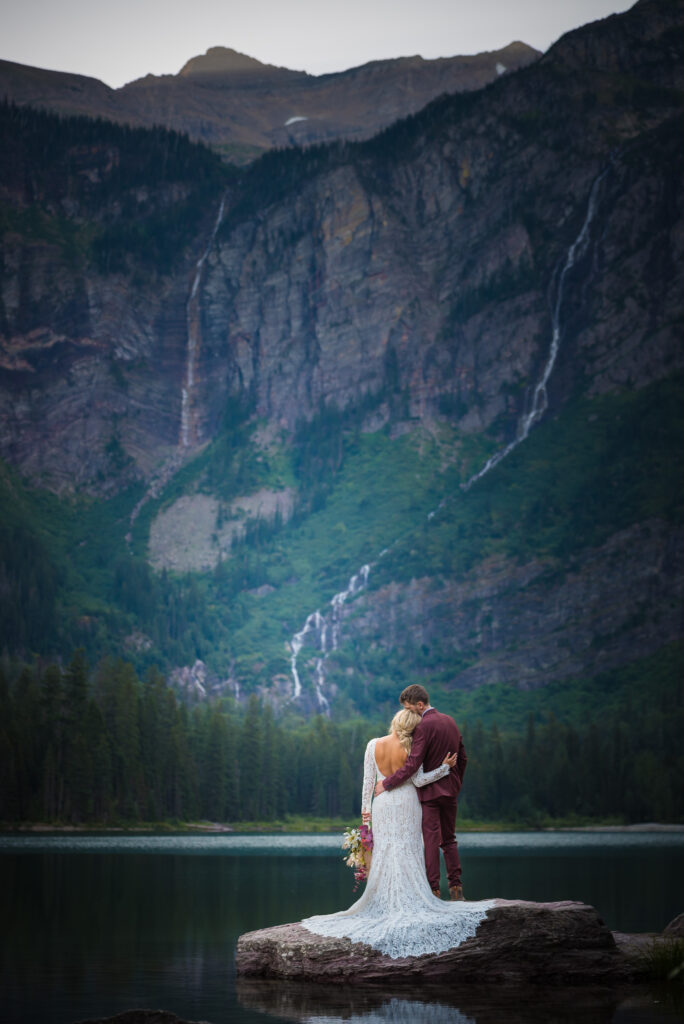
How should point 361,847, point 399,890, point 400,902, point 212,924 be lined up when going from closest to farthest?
point 400,902 < point 399,890 < point 361,847 < point 212,924

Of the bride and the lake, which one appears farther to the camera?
the bride

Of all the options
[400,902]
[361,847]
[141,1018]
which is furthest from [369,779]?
[141,1018]

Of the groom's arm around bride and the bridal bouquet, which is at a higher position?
the groom's arm around bride

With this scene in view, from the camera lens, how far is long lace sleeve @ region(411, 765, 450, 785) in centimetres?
2927

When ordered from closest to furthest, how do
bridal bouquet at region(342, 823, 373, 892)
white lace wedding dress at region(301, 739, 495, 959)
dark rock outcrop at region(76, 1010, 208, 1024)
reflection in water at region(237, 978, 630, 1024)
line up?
dark rock outcrop at region(76, 1010, 208, 1024) < reflection in water at region(237, 978, 630, 1024) < white lace wedding dress at region(301, 739, 495, 959) < bridal bouquet at region(342, 823, 373, 892)

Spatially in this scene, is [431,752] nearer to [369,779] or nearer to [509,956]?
[369,779]

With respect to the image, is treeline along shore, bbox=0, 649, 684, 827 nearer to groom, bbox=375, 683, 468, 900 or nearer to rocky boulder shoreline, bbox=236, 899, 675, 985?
groom, bbox=375, 683, 468, 900

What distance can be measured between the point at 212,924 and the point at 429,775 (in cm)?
1610

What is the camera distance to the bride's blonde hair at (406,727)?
29406mm

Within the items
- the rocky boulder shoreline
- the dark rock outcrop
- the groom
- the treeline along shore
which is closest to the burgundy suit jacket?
the groom

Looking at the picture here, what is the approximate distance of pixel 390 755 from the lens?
29500mm

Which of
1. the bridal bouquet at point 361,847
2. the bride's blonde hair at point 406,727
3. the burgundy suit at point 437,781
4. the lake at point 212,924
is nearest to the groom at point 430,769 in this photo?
the burgundy suit at point 437,781

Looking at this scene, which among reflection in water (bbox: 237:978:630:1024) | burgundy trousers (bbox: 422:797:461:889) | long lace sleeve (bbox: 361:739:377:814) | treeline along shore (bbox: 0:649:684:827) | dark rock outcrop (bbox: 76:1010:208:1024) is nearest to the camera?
dark rock outcrop (bbox: 76:1010:208:1024)

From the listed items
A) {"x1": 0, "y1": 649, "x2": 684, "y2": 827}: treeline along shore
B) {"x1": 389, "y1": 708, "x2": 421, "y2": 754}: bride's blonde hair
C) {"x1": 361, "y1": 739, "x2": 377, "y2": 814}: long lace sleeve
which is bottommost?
{"x1": 0, "y1": 649, "x2": 684, "y2": 827}: treeline along shore
